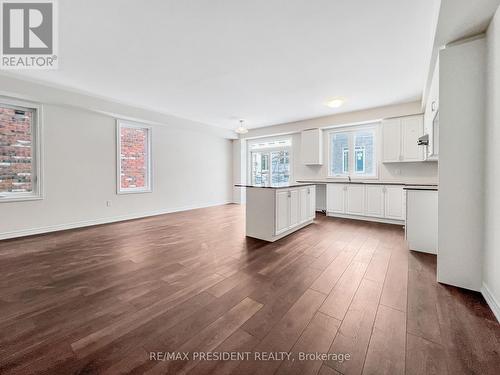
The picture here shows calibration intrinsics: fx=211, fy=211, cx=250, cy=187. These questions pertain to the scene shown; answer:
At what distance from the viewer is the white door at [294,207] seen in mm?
4008

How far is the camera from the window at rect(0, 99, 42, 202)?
12.5 feet

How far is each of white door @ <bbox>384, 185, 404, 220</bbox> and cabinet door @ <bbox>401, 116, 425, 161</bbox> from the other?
0.80m

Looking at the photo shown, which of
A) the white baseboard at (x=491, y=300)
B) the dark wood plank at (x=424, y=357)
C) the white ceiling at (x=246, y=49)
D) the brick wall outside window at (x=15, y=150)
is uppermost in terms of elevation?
the white ceiling at (x=246, y=49)

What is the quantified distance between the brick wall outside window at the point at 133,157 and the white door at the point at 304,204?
14.4ft

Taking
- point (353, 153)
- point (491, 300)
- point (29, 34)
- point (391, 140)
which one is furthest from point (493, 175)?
point (29, 34)

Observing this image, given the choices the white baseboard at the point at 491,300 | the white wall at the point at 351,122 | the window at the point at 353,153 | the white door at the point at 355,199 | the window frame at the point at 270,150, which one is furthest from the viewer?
the window frame at the point at 270,150

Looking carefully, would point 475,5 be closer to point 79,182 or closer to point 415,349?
point 415,349

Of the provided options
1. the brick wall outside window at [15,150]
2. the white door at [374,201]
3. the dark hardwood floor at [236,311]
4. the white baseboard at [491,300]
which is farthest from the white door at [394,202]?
the brick wall outside window at [15,150]

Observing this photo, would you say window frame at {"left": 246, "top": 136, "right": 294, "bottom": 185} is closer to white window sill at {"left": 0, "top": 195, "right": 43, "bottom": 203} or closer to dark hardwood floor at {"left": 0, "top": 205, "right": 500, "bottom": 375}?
dark hardwood floor at {"left": 0, "top": 205, "right": 500, "bottom": 375}

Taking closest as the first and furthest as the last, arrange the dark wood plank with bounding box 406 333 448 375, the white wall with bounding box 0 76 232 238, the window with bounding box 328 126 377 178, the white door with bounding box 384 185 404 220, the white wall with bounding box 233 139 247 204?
the dark wood plank with bounding box 406 333 448 375 < the white wall with bounding box 0 76 232 238 < the white door with bounding box 384 185 404 220 < the window with bounding box 328 126 377 178 < the white wall with bounding box 233 139 247 204

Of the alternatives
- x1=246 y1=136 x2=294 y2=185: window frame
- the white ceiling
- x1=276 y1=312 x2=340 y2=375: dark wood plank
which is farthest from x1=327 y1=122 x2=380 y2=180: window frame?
x1=276 y1=312 x2=340 y2=375: dark wood plank

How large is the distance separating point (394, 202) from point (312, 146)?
265 cm

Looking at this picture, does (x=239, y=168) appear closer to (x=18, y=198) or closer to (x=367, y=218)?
(x=367, y=218)

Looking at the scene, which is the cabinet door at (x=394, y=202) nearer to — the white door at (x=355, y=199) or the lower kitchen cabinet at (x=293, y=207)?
the white door at (x=355, y=199)
